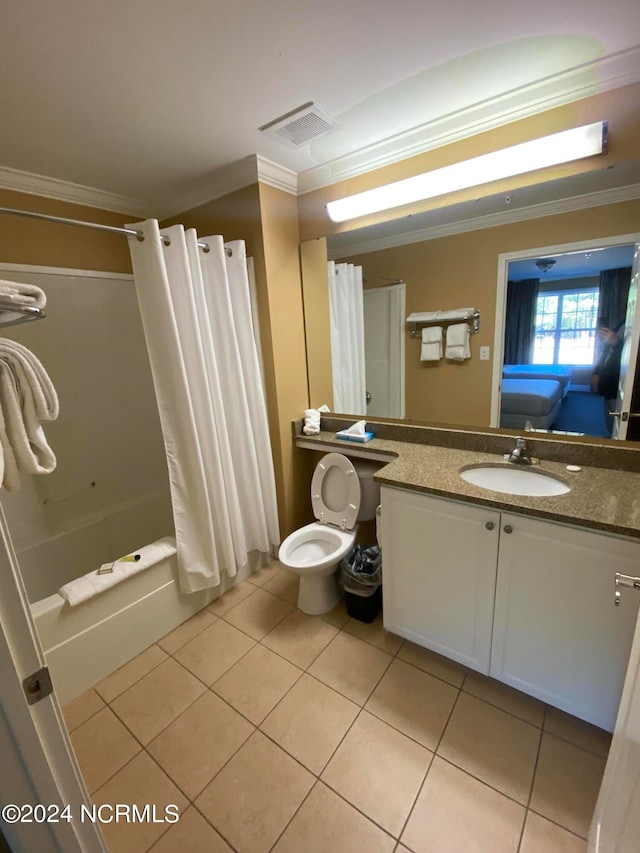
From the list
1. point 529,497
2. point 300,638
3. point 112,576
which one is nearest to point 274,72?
point 529,497

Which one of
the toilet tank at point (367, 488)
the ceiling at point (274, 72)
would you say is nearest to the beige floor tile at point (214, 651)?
the toilet tank at point (367, 488)

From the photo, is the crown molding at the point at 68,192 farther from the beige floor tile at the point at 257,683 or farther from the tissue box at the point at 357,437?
the beige floor tile at the point at 257,683

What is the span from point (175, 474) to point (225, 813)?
4.15 ft

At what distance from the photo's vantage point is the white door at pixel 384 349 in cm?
214

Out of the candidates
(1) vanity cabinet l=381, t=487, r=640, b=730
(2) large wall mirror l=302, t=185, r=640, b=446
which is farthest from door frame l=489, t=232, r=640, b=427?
(1) vanity cabinet l=381, t=487, r=640, b=730

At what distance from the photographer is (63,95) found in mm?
1304

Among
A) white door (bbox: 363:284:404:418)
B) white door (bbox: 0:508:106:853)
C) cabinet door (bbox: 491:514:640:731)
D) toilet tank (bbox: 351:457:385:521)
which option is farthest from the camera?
white door (bbox: 363:284:404:418)

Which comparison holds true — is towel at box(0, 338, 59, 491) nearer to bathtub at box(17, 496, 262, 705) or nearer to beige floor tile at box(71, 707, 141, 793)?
bathtub at box(17, 496, 262, 705)

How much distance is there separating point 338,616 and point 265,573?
0.61 meters

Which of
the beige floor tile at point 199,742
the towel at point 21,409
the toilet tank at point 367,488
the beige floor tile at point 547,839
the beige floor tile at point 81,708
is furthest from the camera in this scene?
the toilet tank at point 367,488

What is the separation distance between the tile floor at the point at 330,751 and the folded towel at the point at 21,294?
1.57m

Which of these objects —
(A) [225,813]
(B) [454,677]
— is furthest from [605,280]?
(A) [225,813]

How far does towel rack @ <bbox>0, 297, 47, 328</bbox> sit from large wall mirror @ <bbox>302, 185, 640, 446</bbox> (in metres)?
1.57

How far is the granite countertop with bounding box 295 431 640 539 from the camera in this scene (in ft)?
3.79
